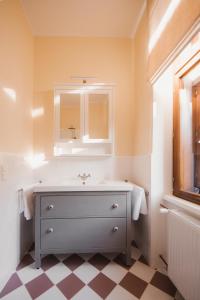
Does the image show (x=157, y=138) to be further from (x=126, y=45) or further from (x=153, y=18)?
(x=126, y=45)

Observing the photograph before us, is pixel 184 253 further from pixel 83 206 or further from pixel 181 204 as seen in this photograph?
pixel 83 206

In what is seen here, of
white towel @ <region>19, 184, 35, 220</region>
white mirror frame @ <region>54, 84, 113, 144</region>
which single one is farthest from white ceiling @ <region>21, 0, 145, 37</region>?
white towel @ <region>19, 184, 35, 220</region>

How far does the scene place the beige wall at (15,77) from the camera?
146 centimetres

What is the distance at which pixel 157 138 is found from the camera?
1.65 metres

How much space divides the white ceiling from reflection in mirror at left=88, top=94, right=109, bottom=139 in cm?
78

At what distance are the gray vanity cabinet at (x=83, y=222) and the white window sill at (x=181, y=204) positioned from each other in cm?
34

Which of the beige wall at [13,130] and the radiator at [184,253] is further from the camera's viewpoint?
the beige wall at [13,130]

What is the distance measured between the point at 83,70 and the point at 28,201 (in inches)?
63.6

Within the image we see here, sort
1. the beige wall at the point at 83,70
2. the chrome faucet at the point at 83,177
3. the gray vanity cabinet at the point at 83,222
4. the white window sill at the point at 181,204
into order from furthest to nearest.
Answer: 1. the beige wall at the point at 83,70
2. the chrome faucet at the point at 83,177
3. the gray vanity cabinet at the point at 83,222
4. the white window sill at the point at 181,204

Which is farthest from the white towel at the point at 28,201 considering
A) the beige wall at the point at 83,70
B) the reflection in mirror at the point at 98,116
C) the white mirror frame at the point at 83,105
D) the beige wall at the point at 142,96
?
the beige wall at the point at 142,96

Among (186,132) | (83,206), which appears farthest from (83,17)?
(83,206)

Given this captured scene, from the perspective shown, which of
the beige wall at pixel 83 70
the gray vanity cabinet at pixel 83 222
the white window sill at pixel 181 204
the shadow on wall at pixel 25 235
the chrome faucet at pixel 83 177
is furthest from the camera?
the beige wall at pixel 83 70

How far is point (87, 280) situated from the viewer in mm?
1472

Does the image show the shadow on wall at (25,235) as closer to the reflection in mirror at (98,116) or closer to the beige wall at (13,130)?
the beige wall at (13,130)
